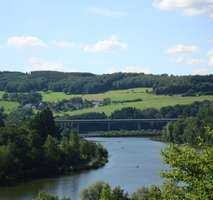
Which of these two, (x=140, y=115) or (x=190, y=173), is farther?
(x=140, y=115)

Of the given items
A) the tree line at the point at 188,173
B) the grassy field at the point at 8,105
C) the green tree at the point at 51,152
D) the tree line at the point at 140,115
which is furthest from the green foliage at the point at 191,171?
the tree line at the point at 140,115

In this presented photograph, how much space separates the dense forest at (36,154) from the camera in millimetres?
68938

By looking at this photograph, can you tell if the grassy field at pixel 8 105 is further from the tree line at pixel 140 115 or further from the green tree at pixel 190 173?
the green tree at pixel 190 173

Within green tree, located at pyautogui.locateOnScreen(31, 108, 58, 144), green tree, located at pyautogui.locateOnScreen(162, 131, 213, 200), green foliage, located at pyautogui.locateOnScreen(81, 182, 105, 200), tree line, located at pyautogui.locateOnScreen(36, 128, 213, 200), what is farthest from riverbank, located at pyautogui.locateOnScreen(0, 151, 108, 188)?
green tree, located at pyautogui.locateOnScreen(162, 131, 213, 200)

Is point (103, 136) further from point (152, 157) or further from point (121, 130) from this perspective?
point (152, 157)

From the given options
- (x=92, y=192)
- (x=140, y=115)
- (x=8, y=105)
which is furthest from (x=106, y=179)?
(x=8, y=105)

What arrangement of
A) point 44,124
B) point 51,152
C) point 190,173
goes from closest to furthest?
point 190,173 < point 51,152 < point 44,124

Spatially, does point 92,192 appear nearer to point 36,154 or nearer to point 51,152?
point 36,154

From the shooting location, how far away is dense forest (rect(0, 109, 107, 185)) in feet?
226

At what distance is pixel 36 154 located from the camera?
73812mm

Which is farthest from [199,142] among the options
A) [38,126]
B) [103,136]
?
[103,136]

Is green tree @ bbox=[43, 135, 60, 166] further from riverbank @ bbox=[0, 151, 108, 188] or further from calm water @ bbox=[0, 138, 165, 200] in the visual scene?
calm water @ bbox=[0, 138, 165, 200]

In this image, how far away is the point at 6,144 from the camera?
73.8 meters

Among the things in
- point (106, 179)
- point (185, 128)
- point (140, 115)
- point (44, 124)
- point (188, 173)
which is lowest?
point (106, 179)
